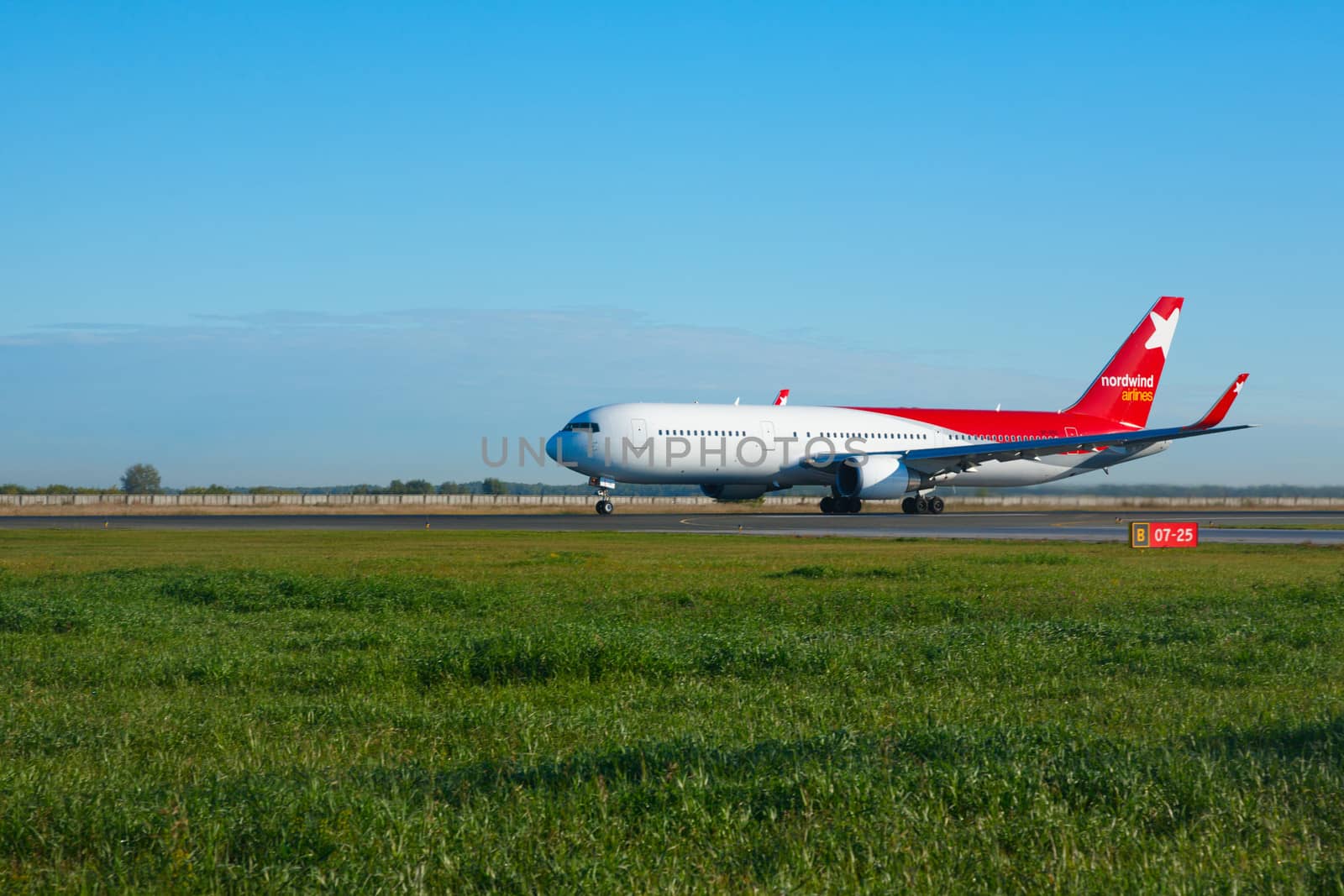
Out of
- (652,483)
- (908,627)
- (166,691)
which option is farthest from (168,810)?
(652,483)

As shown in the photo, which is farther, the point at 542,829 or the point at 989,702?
the point at 989,702

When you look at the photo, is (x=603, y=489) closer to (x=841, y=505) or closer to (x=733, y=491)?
(x=733, y=491)

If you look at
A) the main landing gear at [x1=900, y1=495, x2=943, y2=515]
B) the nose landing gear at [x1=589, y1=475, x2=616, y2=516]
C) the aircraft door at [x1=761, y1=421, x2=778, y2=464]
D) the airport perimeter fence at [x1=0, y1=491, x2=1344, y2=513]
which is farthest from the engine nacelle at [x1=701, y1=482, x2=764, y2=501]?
the airport perimeter fence at [x1=0, y1=491, x2=1344, y2=513]

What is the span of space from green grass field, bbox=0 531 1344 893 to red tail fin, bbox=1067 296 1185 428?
53.6m

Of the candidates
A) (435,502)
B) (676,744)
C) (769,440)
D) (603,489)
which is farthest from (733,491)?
(676,744)

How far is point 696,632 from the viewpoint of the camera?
12.8 m

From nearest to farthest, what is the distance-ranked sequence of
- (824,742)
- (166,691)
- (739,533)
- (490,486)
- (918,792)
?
(918,792) < (824,742) < (166,691) < (739,533) < (490,486)

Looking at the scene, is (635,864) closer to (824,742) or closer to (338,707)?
(824,742)

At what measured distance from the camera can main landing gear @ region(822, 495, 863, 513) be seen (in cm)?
5650

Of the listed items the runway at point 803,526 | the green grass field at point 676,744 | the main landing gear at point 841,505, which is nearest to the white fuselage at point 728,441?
the main landing gear at point 841,505

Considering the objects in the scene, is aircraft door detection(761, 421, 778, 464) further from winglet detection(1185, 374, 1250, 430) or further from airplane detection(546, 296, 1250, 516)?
winglet detection(1185, 374, 1250, 430)

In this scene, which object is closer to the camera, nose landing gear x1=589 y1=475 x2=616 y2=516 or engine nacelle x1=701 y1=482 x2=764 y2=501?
nose landing gear x1=589 y1=475 x2=616 y2=516

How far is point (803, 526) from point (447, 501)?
4736cm

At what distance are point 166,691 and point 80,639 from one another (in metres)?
3.63
